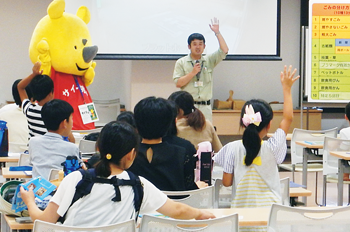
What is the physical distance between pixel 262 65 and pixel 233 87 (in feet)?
2.02

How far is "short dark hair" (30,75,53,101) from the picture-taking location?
375 cm

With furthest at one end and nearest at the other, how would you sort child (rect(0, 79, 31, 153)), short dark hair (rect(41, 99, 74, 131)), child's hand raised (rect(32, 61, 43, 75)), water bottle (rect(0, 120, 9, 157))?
child (rect(0, 79, 31, 153)), child's hand raised (rect(32, 61, 43, 75)), water bottle (rect(0, 120, 9, 157)), short dark hair (rect(41, 99, 74, 131))

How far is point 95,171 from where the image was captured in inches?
71.7

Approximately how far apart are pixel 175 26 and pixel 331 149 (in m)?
2.73

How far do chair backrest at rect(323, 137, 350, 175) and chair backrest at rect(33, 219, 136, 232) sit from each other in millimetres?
3103

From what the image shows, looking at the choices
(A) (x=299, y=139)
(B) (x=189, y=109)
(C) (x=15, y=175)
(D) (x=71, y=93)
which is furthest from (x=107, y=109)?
(C) (x=15, y=175)

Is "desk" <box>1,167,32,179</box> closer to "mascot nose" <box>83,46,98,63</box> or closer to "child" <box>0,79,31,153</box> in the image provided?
"child" <box>0,79,31,153</box>

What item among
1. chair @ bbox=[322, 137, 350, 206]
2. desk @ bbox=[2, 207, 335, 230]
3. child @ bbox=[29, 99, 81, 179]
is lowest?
chair @ bbox=[322, 137, 350, 206]

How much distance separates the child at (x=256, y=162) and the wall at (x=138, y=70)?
409cm

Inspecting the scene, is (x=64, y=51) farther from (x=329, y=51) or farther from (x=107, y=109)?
(x=329, y=51)

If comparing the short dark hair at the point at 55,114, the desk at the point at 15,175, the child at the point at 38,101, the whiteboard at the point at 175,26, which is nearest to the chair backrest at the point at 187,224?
the short dark hair at the point at 55,114

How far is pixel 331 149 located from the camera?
14.6 feet

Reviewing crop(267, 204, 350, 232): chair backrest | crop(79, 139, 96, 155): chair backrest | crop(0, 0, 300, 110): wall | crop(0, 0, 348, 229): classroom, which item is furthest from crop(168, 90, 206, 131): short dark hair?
crop(0, 0, 348, 229): classroom

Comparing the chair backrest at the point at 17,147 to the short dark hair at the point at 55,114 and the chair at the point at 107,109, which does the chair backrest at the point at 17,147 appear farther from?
the chair at the point at 107,109
